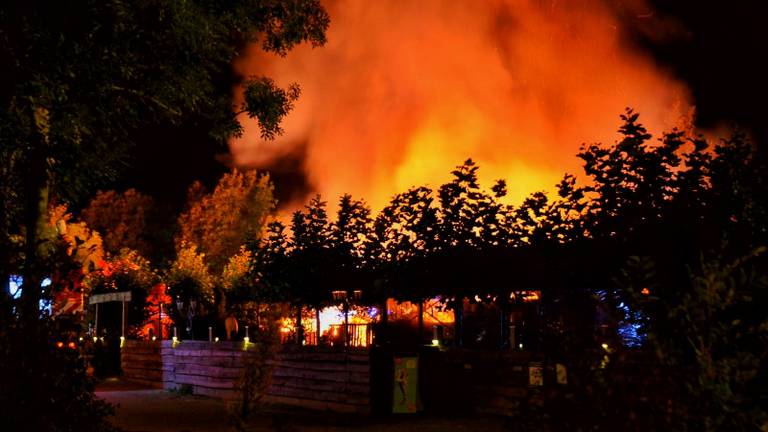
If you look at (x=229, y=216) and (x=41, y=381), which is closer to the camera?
(x=41, y=381)

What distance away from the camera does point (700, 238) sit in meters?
13.0

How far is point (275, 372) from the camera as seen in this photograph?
19.4 m

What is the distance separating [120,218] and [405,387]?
5332cm

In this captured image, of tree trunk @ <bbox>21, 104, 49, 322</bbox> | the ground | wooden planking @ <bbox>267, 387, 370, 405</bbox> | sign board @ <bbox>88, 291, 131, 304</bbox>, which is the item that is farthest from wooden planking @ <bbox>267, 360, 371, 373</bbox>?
sign board @ <bbox>88, 291, 131, 304</bbox>

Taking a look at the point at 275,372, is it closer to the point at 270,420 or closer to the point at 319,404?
the point at 319,404

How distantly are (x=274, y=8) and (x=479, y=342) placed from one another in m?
10.8

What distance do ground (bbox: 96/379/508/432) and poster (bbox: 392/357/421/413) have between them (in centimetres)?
16

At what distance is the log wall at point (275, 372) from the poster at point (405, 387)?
1.86 ft

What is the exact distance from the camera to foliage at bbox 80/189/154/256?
64.7m

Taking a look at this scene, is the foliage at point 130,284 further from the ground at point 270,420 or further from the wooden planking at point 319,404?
the wooden planking at point 319,404

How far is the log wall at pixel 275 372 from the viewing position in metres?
17.0

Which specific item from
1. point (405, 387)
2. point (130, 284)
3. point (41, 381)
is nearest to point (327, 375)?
point (405, 387)

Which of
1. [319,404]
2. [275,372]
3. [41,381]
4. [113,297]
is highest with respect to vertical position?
[113,297]

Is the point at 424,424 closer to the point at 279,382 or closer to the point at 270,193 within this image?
the point at 279,382
